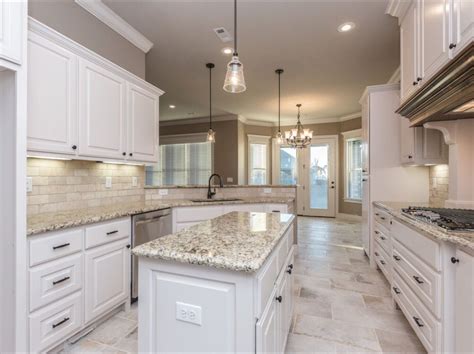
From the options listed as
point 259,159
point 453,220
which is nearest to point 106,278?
point 453,220

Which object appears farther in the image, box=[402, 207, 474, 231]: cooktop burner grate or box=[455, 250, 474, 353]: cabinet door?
box=[402, 207, 474, 231]: cooktop burner grate

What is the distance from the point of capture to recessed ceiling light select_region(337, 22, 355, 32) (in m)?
2.79

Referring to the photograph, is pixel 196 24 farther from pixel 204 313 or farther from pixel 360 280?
pixel 360 280

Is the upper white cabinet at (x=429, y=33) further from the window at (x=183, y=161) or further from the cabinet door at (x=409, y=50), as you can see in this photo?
the window at (x=183, y=161)

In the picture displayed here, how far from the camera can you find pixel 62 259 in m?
1.69

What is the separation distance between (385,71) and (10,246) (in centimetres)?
488

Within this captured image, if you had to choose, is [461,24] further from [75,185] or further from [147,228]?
[75,185]

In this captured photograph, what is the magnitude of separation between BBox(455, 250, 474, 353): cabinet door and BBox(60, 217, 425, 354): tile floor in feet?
1.88

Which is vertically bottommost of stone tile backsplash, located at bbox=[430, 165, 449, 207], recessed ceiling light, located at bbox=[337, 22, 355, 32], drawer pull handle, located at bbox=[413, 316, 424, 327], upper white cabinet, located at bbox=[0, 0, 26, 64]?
drawer pull handle, located at bbox=[413, 316, 424, 327]

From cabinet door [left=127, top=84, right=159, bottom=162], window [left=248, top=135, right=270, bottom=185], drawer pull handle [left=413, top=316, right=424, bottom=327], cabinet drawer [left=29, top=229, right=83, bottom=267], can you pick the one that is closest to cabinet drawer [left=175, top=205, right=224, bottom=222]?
cabinet door [left=127, top=84, right=159, bottom=162]

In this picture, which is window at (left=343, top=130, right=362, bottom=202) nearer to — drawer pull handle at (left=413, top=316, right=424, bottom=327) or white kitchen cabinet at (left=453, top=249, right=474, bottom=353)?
drawer pull handle at (left=413, top=316, right=424, bottom=327)

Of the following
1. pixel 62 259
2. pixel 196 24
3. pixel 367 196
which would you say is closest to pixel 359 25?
pixel 196 24

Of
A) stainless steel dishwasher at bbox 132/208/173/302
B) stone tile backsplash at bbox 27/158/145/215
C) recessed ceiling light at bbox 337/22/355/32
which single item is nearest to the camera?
stone tile backsplash at bbox 27/158/145/215

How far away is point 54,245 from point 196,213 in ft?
5.38
